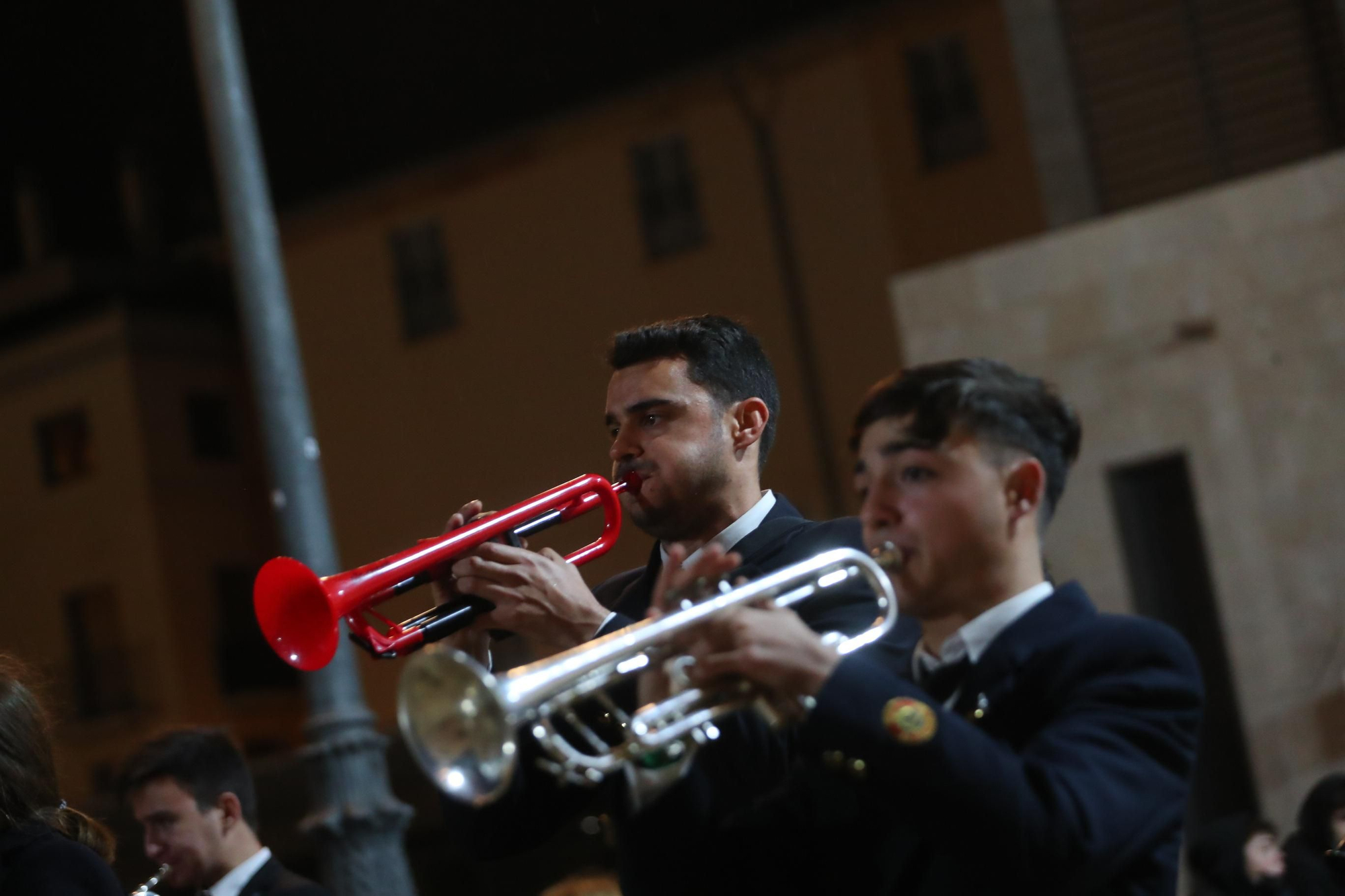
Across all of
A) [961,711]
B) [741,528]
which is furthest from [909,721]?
[741,528]

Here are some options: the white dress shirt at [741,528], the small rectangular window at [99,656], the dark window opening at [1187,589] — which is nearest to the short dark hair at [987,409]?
the white dress shirt at [741,528]

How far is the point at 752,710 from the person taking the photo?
284 cm

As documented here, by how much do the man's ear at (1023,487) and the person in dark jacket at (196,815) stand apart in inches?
110

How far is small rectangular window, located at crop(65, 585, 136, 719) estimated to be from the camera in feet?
86.9

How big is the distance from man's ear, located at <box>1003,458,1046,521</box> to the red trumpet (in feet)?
3.78

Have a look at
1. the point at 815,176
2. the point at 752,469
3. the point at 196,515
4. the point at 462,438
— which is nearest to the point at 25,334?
the point at 196,515

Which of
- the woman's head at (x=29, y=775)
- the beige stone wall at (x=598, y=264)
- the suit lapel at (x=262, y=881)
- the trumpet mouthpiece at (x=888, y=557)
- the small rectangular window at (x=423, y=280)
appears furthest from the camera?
the small rectangular window at (x=423, y=280)

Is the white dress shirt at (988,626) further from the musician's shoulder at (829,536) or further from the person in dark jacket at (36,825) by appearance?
the person in dark jacket at (36,825)

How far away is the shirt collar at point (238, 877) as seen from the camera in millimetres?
4668

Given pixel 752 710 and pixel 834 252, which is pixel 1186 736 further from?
pixel 834 252

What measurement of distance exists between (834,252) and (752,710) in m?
17.0

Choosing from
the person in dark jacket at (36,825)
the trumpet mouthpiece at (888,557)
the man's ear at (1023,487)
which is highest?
the man's ear at (1023,487)

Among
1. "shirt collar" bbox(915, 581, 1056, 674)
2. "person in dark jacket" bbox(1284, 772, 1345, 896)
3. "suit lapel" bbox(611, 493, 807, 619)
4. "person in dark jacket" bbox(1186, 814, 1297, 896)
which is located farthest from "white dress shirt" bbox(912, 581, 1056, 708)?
"person in dark jacket" bbox(1186, 814, 1297, 896)

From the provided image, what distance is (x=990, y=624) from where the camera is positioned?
2574 mm
